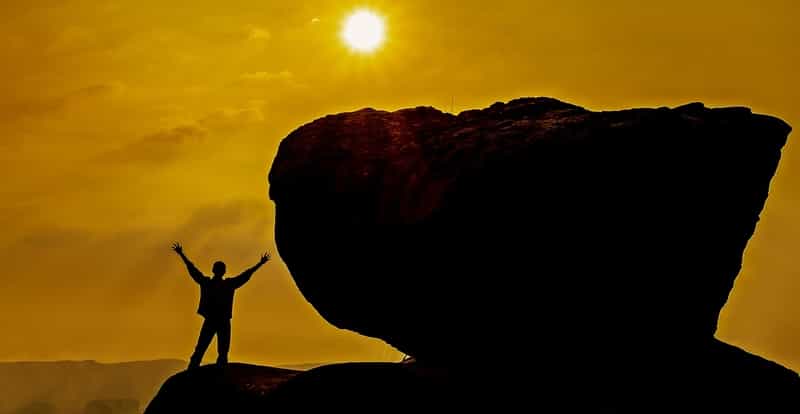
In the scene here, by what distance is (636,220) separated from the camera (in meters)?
17.6

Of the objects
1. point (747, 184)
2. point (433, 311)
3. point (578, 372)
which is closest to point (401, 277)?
point (433, 311)

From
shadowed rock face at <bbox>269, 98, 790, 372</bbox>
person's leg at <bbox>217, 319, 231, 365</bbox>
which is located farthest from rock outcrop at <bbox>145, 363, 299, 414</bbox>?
shadowed rock face at <bbox>269, 98, 790, 372</bbox>

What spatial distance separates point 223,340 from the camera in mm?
24469

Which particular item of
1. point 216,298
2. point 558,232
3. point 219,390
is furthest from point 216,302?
point 558,232

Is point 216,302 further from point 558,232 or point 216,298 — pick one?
point 558,232

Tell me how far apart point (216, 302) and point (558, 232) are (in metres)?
10.4

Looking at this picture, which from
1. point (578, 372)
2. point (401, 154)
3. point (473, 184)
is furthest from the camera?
point (401, 154)

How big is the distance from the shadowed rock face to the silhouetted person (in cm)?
491

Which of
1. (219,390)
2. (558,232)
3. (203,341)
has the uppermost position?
(558,232)

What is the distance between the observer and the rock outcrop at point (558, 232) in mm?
17125

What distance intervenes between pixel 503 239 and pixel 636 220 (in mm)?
2552

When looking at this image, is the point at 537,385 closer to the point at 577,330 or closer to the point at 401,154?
the point at 577,330

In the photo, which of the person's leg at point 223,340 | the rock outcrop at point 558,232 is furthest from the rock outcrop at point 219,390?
the rock outcrop at point 558,232

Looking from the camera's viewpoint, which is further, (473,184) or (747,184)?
(747,184)
